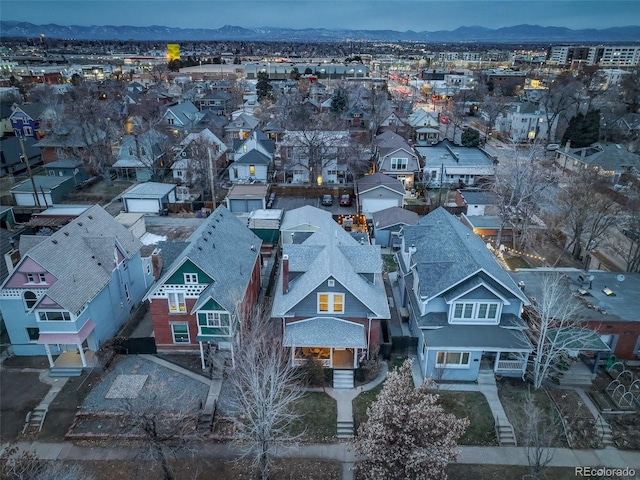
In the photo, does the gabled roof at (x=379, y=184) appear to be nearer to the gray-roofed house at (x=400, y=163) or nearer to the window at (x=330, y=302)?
the gray-roofed house at (x=400, y=163)

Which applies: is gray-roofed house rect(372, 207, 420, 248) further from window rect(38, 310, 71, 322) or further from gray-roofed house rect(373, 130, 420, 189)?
window rect(38, 310, 71, 322)

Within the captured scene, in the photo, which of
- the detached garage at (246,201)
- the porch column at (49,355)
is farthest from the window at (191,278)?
the detached garage at (246,201)

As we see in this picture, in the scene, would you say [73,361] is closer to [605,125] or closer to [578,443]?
[578,443]

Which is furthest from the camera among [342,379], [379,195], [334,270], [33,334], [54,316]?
[379,195]

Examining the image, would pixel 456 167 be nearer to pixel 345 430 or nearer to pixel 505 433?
pixel 505 433

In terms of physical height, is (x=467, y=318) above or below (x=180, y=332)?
above

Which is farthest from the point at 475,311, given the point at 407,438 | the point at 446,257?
the point at 407,438

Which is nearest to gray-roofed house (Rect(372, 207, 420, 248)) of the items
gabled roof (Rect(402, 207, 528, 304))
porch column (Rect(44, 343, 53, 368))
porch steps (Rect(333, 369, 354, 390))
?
gabled roof (Rect(402, 207, 528, 304))

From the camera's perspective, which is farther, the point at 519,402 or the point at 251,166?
the point at 251,166
